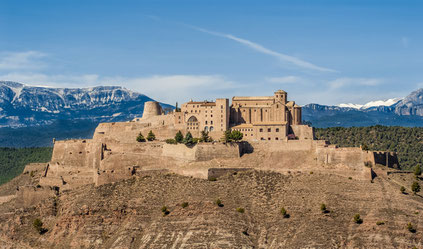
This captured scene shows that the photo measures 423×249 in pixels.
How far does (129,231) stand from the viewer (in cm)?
10150

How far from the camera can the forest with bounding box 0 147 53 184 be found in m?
177

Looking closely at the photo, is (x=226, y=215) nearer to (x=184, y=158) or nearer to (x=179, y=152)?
(x=184, y=158)

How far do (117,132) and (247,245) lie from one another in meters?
44.5

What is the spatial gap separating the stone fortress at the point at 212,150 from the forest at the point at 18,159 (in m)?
49.9

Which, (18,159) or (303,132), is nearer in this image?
(303,132)

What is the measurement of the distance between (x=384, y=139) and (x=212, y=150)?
55.7 metres

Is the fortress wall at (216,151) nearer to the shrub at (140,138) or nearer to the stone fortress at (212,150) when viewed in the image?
the stone fortress at (212,150)

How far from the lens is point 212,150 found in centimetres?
11900

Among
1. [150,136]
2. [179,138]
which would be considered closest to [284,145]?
[179,138]

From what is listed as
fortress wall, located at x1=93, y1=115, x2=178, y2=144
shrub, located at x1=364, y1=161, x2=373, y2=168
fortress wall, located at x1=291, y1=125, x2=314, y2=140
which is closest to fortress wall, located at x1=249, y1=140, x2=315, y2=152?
fortress wall, located at x1=291, y1=125, x2=314, y2=140

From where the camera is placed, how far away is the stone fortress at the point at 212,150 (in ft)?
369

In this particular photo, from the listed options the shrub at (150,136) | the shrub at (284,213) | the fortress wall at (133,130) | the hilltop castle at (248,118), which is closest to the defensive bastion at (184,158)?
the fortress wall at (133,130)

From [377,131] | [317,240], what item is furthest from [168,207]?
[377,131]

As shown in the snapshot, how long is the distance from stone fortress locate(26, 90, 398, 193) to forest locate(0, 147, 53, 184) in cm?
4985
